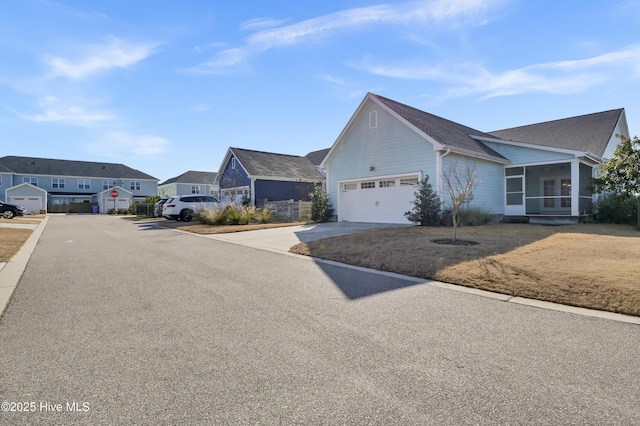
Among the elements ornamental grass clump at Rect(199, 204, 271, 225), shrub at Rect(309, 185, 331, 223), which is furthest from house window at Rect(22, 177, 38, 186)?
shrub at Rect(309, 185, 331, 223)

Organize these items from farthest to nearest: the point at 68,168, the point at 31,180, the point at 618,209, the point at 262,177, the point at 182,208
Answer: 1. the point at 68,168
2. the point at 31,180
3. the point at 262,177
4. the point at 182,208
5. the point at 618,209

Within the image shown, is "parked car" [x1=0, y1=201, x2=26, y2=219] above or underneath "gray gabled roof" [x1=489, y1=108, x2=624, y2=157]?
underneath

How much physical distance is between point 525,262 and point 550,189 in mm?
16290

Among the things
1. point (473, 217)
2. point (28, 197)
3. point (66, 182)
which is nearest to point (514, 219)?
point (473, 217)

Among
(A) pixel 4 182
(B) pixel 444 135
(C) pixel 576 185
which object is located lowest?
(C) pixel 576 185

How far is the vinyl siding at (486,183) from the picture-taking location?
15.2 meters

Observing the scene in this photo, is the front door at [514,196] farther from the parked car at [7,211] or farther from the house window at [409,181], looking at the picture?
the parked car at [7,211]

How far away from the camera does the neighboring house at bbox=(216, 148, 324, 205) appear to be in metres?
25.2

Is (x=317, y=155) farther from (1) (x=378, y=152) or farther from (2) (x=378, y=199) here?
(2) (x=378, y=199)

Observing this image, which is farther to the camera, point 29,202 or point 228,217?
point 29,202

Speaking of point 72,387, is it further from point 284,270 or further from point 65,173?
point 65,173

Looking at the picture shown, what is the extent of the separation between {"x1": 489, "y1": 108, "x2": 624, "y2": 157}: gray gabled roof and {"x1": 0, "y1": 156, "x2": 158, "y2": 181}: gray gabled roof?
52.0m

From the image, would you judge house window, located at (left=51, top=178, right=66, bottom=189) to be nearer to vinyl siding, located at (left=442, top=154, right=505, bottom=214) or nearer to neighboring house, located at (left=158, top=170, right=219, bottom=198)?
neighboring house, located at (left=158, top=170, right=219, bottom=198)

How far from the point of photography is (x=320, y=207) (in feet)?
62.1
